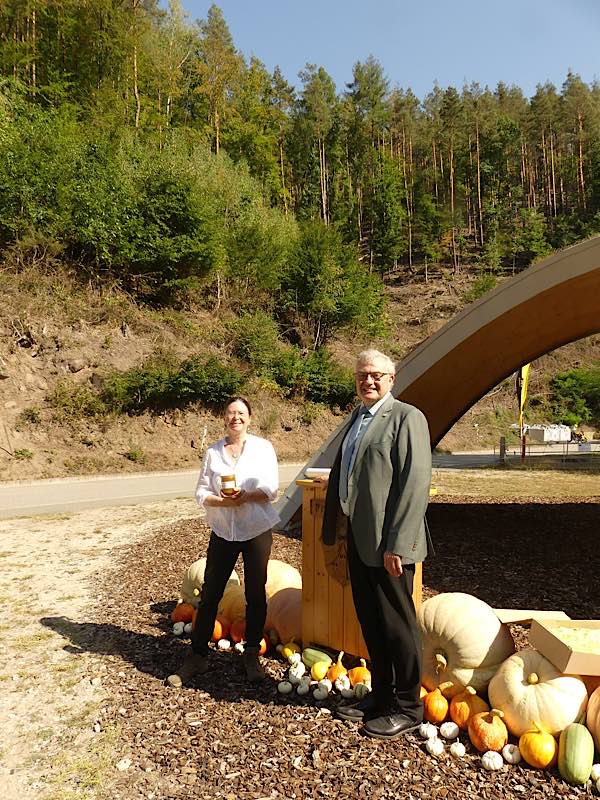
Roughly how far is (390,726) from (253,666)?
3.11ft

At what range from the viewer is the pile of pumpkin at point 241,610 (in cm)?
385

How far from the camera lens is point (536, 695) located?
8.50ft

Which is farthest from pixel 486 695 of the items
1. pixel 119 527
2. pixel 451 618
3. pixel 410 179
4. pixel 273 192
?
pixel 410 179

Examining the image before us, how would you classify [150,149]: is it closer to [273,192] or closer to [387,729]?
[273,192]

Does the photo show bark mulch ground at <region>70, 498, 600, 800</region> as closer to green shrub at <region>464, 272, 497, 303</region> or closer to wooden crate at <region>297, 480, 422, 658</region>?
wooden crate at <region>297, 480, 422, 658</region>

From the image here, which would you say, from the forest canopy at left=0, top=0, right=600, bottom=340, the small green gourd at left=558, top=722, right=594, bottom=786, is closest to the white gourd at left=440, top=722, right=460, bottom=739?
the small green gourd at left=558, top=722, right=594, bottom=786

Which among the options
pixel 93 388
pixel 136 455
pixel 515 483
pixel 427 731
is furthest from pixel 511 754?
pixel 93 388

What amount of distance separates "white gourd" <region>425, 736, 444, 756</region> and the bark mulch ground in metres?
0.03

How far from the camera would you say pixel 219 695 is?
323 cm

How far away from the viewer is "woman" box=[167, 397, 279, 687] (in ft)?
11.0

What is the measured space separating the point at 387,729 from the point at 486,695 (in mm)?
516

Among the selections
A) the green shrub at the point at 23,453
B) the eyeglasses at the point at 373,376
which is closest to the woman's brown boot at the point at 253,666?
the eyeglasses at the point at 373,376

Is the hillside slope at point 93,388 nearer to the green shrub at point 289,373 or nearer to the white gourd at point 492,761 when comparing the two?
the green shrub at point 289,373

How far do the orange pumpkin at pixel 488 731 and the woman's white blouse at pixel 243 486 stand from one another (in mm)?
1392
